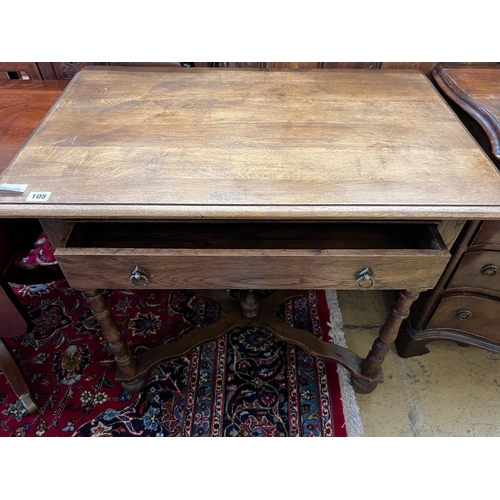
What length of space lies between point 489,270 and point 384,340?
12.8 inches

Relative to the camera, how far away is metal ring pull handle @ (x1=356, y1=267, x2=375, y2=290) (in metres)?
0.79

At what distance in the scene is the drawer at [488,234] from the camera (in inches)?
35.8

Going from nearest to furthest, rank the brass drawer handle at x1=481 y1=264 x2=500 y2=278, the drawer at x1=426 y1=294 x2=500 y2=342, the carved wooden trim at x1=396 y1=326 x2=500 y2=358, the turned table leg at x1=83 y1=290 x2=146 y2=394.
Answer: the turned table leg at x1=83 y1=290 x2=146 y2=394
the brass drawer handle at x1=481 y1=264 x2=500 y2=278
the drawer at x1=426 y1=294 x2=500 y2=342
the carved wooden trim at x1=396 y1=326 x2=500 y2=358

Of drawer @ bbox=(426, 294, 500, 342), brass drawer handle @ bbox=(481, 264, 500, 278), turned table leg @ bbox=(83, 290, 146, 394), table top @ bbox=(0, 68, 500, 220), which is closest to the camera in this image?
table top @ bbox=(0, 68, 500, 220)

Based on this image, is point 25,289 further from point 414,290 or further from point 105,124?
point 414,290

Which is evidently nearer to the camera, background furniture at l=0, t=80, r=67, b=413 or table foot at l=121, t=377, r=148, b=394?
background furniture at l=0, t=80, r=67, b=413

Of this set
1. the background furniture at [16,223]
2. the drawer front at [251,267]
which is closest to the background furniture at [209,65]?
the background furniture at [16,223]

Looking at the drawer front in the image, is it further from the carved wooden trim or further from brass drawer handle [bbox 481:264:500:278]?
the carved wooden trim

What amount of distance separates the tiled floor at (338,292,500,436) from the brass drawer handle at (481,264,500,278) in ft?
1.40

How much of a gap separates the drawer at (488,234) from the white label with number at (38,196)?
0.94m

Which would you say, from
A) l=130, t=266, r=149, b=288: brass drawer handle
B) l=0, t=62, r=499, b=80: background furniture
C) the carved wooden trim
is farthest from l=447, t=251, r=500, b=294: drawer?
l=130, t=266, r=149, b=288: brass drawer handle

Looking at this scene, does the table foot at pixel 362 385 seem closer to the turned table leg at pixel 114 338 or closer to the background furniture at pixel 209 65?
the turned table leg at pixel 114 338
